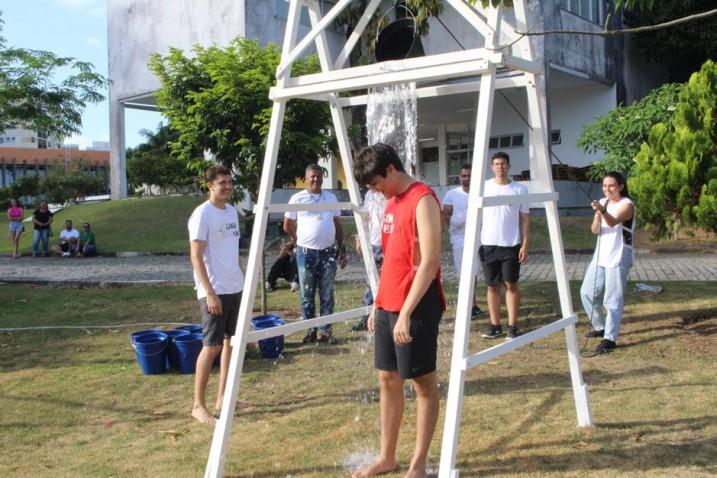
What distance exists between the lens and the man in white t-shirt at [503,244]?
7055 millimetres

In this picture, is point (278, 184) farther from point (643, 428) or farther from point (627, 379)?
point (643, 428)

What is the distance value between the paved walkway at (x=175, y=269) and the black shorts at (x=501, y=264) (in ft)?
14.0

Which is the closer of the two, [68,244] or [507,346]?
[507,346]

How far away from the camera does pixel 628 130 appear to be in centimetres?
1670

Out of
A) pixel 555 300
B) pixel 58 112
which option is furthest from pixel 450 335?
pixel 58 112

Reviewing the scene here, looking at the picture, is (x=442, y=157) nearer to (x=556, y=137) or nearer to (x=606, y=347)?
(x=556, y=137)

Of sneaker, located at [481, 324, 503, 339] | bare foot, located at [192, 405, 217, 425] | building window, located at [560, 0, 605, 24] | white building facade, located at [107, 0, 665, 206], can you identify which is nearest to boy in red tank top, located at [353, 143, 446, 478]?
bare foot, located at [192, 405, 217, 425]

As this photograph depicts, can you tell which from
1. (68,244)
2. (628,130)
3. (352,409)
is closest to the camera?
(352,409)

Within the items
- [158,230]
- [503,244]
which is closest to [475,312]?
[503,244]

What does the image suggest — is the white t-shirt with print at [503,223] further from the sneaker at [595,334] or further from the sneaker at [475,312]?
the sneaker at [475,312]

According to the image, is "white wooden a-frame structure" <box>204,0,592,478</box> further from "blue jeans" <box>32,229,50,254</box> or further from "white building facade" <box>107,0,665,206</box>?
"blue jeans" <box>32,229,50,254</box>

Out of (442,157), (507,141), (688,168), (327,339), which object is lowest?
(327,339)

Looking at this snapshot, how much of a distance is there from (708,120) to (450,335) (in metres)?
7.12

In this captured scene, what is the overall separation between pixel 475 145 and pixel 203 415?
2.94m
